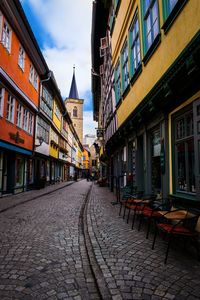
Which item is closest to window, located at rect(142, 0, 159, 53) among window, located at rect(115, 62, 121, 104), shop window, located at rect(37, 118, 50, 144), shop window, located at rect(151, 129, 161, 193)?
shop window, located at rect(151, 129, 161, 193)

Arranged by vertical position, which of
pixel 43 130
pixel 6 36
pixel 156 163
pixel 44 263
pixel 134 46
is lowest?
pixel 44 263

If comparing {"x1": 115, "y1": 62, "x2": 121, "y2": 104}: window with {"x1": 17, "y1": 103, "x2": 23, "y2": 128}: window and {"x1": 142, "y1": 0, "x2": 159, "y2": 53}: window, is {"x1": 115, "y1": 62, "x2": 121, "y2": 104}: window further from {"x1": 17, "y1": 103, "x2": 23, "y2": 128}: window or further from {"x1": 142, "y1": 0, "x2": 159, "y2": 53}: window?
{"x1": 17, "y1": 103, "x2": 23, "y2": 128}: window

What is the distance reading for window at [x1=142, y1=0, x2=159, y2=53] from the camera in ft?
22.3

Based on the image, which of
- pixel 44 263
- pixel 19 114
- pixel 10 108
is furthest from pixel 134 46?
pixel 19 114

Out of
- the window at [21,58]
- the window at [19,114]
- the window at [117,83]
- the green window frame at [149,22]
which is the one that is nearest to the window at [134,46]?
the green window frame at [149,22]

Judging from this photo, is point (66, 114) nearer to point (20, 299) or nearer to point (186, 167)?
point (186, 167)

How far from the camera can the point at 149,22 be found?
7422 mm

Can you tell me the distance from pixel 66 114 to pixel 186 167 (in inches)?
1199

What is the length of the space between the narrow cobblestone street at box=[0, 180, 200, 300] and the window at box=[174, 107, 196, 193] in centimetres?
137

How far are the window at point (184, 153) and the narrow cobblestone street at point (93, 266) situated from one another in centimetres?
137

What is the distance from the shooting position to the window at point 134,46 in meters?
8.81

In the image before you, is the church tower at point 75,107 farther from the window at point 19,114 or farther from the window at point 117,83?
the window at point 117,83

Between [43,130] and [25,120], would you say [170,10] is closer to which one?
[25,120]

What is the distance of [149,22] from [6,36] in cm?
853
